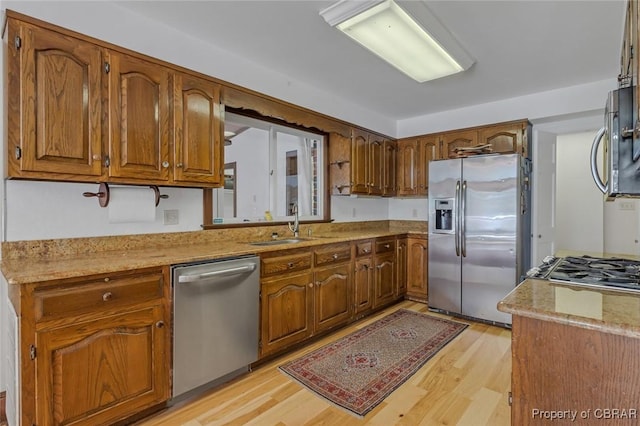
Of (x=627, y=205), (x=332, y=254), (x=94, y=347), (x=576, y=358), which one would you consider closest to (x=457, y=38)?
(x=332, y=254)

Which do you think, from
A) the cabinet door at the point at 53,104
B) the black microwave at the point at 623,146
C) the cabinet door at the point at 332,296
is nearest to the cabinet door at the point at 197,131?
the cabinet door at the point at 53,104

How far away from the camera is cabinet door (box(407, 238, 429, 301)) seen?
13.4 feet

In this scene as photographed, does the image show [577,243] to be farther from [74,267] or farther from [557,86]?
[74,267]

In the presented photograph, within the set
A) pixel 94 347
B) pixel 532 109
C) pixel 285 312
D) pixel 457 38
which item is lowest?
A: pixel 285 312

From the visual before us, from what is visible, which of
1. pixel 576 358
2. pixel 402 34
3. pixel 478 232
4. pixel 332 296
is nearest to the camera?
pixel 576 358

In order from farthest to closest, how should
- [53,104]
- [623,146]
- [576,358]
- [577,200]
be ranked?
1. [577,200]
2. [53,104]
3. [623,146]
4. [576,358]

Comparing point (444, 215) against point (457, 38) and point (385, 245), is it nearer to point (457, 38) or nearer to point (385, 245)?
point (385, 245)

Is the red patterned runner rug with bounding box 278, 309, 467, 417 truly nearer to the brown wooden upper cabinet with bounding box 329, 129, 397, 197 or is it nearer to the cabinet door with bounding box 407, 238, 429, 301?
the cabinet door with bounding box 407, 238, 429, 301

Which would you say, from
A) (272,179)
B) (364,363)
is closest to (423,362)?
(364,363)

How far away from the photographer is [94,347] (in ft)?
5.47

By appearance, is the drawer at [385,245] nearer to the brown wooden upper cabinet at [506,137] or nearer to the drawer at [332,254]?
the drawer at [332,254]

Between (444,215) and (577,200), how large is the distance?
3813mm

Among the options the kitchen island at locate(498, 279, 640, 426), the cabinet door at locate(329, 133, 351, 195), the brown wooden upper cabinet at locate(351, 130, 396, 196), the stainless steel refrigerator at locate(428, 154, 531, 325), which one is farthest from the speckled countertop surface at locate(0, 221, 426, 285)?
the kitchen island at locate(498, 279, 640, 426)

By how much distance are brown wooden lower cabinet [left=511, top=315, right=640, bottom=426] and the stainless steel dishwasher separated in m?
1.69
